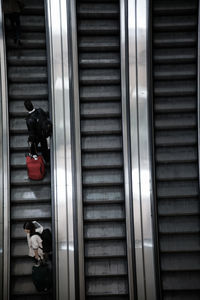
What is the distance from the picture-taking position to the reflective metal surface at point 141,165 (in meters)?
6.45

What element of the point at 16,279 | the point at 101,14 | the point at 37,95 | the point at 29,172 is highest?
the point at 101,14

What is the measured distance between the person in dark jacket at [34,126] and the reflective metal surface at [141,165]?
183 centimetres

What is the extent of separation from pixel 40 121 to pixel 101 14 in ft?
8.98

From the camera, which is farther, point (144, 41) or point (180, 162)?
point (180, 162)

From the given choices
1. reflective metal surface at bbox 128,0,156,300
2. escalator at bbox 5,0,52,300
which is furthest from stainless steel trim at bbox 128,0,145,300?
escalator at bbox 5,0,52,300

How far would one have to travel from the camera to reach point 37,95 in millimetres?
7004

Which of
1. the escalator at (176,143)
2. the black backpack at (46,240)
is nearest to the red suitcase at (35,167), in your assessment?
the black backpack at (46,240)

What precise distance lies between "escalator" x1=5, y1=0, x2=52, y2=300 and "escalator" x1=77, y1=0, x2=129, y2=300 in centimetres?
85

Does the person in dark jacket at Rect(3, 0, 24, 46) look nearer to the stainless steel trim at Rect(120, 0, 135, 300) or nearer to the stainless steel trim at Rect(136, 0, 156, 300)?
the stainless steel trim at Rect(120, 0, 135, 300)

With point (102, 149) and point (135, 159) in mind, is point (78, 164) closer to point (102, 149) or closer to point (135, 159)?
point (102, 149)

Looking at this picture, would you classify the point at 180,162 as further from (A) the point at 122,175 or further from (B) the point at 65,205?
(B) the point at 65,205

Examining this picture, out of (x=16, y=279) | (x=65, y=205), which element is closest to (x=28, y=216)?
(x=65, y=205)

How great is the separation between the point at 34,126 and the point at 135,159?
2.15m

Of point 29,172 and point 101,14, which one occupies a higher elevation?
point 101,14
